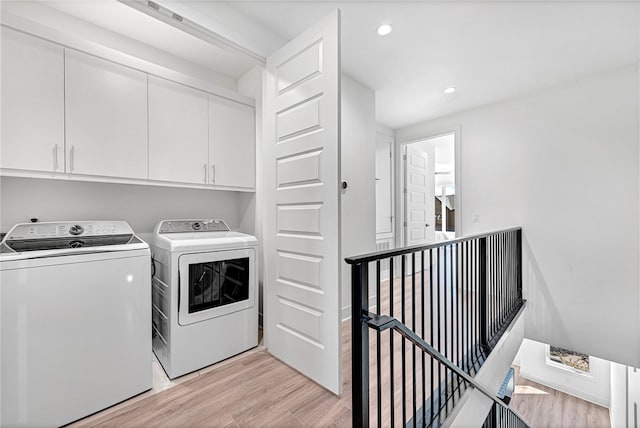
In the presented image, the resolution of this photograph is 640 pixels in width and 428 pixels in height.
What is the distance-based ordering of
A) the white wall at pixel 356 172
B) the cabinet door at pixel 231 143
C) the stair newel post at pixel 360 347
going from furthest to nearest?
the white wall at pixel 356 172, the cabinet door at pixel 231 143, the stair newel post at pixel 360 347

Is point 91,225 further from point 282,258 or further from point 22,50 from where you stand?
point 282,258

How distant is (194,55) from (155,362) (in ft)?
8.67

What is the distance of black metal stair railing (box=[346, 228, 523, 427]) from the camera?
112 centimetres

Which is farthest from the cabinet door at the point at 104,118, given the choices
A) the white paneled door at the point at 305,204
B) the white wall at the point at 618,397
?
the white wall at the point at 618,397

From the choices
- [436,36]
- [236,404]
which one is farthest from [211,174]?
[436,36]

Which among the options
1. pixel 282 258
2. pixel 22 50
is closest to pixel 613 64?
pixel 282 258

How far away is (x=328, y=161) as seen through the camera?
1.71 metres

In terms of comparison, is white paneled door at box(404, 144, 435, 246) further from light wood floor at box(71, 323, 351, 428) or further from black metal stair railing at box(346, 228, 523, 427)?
light wood floor at box(71, 323, 351, 428)

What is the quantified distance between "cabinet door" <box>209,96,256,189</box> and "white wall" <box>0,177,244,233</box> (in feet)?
1.22

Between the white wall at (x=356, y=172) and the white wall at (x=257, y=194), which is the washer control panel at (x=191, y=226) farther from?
the white wall at (x=356, y=172)

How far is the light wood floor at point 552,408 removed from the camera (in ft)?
12.2

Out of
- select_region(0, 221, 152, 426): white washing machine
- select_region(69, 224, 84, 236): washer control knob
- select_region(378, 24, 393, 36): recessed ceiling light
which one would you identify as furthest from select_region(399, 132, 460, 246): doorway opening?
select_region(69, 224, 84, 236): washer control knob

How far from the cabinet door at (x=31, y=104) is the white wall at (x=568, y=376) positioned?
6.58 meters

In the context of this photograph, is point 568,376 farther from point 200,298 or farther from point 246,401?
point 200,298
